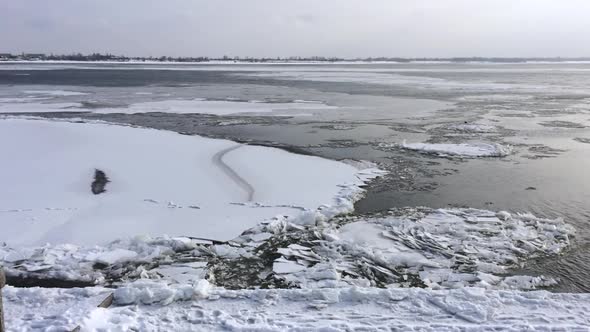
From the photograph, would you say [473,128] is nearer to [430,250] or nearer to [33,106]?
[430,250]

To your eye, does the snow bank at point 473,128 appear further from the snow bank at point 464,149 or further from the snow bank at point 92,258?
the snow bank at point 92,258

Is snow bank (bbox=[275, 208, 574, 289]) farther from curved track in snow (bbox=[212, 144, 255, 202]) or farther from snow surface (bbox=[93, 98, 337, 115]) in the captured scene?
snow surface (bbox=[93, 98, 337, 115])

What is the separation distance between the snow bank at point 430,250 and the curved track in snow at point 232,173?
2.26 meters

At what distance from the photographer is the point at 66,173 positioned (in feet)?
32.0

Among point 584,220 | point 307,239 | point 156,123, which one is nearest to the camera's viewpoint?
point 307,239

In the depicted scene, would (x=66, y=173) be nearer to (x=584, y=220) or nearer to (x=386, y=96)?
(x=584, y=220)

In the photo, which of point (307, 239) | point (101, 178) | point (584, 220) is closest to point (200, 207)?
point (307, 239)

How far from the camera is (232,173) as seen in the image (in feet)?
32.7

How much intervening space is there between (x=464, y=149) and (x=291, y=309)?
30.2 ft

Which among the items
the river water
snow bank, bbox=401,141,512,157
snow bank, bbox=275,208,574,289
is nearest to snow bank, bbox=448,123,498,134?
the river water

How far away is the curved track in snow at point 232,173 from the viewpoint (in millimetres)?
8758

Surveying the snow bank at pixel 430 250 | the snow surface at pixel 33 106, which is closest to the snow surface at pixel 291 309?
the snow bank at pixel 430 250

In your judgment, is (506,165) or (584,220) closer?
(584,220)

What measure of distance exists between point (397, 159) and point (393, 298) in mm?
7028
